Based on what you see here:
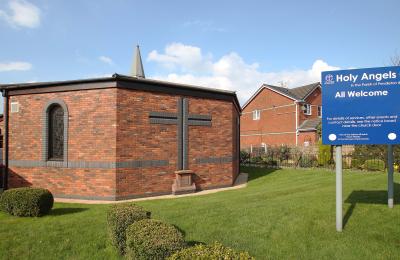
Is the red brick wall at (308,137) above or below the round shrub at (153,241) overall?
above

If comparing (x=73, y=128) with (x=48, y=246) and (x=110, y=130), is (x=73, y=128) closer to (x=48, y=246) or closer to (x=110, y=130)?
(x=110, y=130)

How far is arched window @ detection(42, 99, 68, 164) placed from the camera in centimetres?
1304

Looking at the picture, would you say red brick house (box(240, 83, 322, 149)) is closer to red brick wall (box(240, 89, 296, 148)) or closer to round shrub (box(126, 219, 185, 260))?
red brick wall (box(240, 89, 296, 148))

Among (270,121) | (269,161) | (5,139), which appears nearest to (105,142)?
(5,139)

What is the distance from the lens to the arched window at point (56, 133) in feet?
43.5

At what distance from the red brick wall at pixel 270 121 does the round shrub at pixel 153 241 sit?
115ft

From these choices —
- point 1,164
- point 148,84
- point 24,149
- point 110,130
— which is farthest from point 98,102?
point 1,164

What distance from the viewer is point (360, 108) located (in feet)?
21.8

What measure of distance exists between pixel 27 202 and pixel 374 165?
63.4ft

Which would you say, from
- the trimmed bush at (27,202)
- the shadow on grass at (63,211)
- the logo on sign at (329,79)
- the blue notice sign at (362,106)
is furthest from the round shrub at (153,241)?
the shadow on grass at (63,211)

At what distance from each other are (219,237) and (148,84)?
318 inches

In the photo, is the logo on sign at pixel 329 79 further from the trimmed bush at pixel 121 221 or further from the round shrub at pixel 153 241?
the trimmed bush at pixel 121 221

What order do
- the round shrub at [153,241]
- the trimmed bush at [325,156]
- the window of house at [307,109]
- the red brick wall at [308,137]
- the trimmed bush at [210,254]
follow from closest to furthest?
the trimmed bush at [210,254]
the round shrub at [153,241]
the trimmed bush at [325,156]
the red brick wall at [308,137]
the window of house at [307,109]

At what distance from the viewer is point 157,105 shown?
1319 cm
